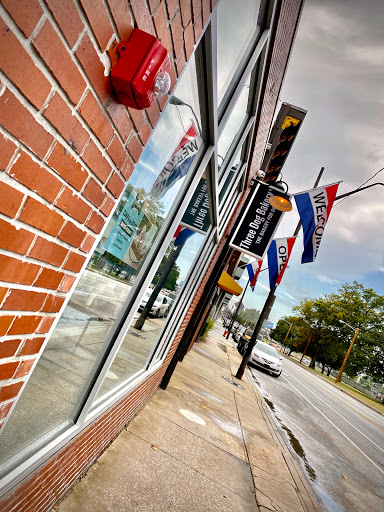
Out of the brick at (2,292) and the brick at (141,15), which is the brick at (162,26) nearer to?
the brick at (141,15)

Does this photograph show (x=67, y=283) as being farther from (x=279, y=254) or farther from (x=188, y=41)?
(x=279, y=254)

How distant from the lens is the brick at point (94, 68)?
1.05m

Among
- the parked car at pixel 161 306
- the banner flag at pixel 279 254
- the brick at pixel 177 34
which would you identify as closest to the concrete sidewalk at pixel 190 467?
the parked car at pixel 161 306

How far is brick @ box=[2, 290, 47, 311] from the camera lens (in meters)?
1.14

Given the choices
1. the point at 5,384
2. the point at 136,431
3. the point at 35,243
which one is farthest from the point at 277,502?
the point at 35,243

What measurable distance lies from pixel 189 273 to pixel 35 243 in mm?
4315

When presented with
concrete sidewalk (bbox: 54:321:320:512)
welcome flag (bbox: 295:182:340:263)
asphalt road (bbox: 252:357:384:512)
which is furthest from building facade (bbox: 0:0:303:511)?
asphalt road (bbox: 252:357:384:512)

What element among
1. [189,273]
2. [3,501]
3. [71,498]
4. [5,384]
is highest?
[189,273]

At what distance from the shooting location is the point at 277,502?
4031 mm

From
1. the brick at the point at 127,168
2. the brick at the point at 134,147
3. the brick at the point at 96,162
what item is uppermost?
the brick at the point at 134,147

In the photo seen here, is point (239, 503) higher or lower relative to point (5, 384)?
lower

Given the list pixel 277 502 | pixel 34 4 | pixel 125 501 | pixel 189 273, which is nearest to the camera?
pixel 34 4

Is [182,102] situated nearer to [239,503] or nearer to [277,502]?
[239,503]

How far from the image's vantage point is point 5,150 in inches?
36.0
